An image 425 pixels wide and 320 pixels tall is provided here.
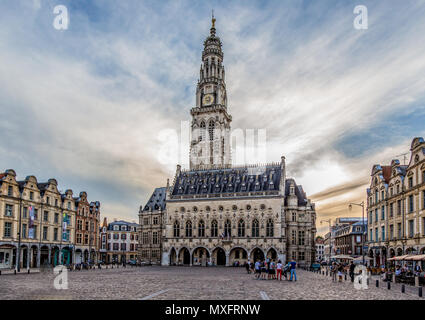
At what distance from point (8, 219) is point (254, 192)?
40.9m

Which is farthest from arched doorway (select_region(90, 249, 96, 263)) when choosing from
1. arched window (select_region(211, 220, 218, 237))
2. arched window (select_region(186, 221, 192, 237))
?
arched window (select_region(211, 220, 218, 237))

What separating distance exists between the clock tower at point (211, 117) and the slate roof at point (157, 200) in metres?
9.40

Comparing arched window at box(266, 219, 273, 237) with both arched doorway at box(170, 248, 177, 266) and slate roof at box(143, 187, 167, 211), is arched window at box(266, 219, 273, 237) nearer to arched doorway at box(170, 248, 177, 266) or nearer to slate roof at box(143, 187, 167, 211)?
arched doorway at box(170, 248, 177, 266)

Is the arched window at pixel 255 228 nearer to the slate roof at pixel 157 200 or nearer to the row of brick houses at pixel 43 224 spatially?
the slate roof at pixel 157 200

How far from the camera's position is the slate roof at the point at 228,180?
7675 centimetres

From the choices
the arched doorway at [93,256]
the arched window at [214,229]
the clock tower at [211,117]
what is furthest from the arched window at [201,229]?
the arched doorway at [93,256]

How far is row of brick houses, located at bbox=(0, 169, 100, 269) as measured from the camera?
52.4m

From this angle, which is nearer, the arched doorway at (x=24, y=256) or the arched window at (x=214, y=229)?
the arched doorway at (x=24, y=256)

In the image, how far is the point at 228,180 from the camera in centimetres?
8019

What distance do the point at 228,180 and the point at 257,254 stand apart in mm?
15313

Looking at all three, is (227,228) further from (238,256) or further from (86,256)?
(86,256)
